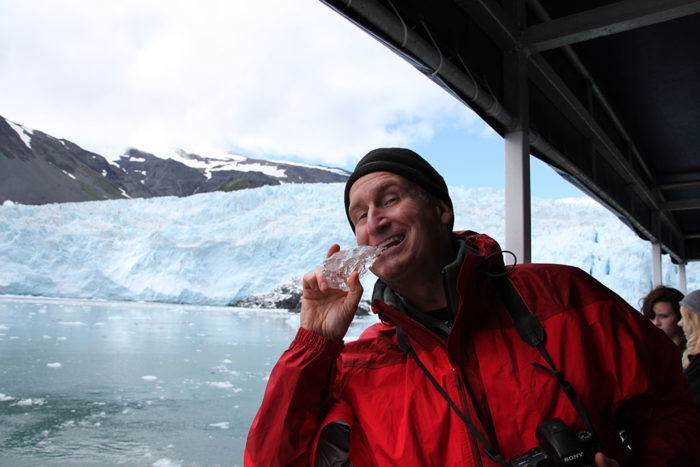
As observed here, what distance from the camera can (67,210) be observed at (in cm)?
1574

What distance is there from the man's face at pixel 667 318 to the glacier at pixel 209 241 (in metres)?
10.9

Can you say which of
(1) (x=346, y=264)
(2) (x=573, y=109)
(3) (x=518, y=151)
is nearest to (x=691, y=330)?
(3) (x=518, y=151)

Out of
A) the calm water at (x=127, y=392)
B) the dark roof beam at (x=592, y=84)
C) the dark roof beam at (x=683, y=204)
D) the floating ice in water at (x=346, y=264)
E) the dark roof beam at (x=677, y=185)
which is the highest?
the dark roof beam at (x=592, y=84)

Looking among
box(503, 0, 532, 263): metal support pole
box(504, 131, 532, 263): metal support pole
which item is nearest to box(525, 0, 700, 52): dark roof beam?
box(503, 0, 532, 263): metal support pole

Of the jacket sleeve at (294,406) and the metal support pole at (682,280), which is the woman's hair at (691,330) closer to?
the jacket sleeve at (294,406)

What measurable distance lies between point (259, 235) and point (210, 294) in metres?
2.50

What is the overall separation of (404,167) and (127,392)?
185 inches

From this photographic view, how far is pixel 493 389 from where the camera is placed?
0.76 m

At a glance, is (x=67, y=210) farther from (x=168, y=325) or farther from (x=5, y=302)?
(x=168, y=325)

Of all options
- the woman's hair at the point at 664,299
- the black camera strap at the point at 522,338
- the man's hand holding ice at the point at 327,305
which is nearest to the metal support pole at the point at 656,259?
the woman's hair at the point at 664,299

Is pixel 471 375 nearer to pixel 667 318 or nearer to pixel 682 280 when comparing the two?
pixel 667 318

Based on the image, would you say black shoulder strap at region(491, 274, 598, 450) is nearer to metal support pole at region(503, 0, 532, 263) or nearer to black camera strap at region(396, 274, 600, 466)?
black camera strap at region(396, 274, 600, 466)

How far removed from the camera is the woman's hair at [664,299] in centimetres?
223

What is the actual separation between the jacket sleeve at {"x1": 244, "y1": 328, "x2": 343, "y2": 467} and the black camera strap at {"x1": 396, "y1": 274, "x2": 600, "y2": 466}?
15 centimetres
